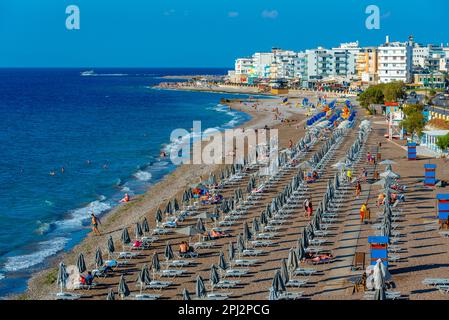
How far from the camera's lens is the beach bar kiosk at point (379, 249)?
17031mm

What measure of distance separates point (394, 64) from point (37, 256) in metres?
82.7

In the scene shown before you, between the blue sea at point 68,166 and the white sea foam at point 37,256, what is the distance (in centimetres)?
3

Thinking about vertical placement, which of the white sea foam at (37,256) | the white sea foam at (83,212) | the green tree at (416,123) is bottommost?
the white sea foam at (37,256)

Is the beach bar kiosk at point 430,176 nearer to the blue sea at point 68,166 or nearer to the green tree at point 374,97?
the blue sea at point 68,166

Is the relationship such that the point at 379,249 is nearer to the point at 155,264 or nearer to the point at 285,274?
the point at 285,274

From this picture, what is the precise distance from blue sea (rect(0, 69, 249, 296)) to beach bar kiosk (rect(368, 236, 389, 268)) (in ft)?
33.2

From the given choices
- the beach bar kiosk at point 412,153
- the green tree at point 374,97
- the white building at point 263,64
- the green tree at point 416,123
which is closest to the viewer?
the beach bar kiosk at point 412,153

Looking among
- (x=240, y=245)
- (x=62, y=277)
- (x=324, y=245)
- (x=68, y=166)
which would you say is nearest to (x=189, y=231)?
(x=240, y=245)

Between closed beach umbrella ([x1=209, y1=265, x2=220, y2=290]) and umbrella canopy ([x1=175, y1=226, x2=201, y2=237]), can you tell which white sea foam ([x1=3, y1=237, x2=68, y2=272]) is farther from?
closed beach umbrella ([x1=209, y1=265, x2=220, y2=290])

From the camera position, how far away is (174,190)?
1309 inches

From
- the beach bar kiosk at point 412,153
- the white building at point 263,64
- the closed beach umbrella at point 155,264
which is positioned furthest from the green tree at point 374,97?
the white building at point 263,64

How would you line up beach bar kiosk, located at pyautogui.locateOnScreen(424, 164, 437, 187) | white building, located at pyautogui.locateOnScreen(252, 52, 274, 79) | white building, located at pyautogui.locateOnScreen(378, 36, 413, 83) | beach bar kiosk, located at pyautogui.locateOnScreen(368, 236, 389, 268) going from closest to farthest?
1. beach bar kiosk, located at pyautogui.locateOnScreen(368, 236, 389, 268)
2. beach bar kiosk, located at pyautogui.locateOnScreen(424, 164, 437, 187)
3. white building, located at pyautogui.locateOnScreen(378, 36, 413, 83)
4. white building, located at pyautogui.locateOnScreen(252, 52, 274, 79)

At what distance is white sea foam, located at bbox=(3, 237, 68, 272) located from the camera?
21391mm

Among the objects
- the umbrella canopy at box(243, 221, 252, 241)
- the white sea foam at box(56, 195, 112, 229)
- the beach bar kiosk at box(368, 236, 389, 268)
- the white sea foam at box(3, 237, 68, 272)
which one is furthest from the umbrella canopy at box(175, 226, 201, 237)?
the white sea foam at box(56, 195, 112, 229)
